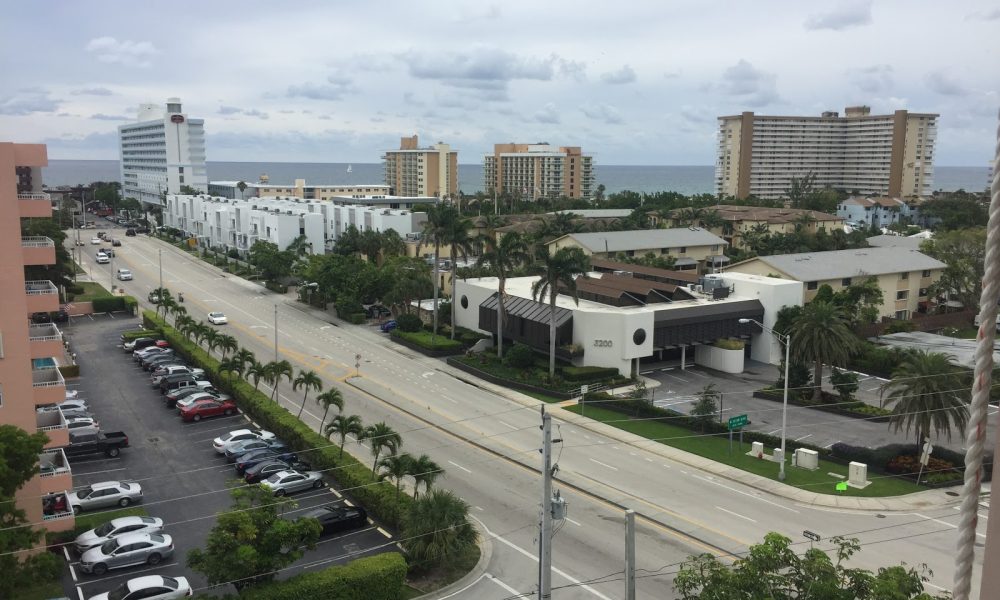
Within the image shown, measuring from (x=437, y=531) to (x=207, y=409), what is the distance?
24255 millimetres

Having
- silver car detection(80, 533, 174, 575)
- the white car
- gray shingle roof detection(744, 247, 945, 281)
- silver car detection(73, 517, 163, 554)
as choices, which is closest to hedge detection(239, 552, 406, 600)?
silver car detection(80, 533, 174, 575)

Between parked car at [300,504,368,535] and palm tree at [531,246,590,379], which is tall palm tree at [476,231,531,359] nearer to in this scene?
palm tree at [531,246,590,379]

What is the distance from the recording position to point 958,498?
35531mm

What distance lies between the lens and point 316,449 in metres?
38.1

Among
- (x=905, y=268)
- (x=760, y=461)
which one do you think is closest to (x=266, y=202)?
(x=905, y=268)

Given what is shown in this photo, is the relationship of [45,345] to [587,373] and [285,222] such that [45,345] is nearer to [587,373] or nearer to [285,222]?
[587,373]

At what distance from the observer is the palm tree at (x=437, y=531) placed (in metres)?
26.9

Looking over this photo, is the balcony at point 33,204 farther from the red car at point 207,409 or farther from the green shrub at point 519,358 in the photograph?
the green shrub at point 519,358

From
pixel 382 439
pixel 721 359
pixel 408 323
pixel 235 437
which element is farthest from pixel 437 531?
pixel 408 323

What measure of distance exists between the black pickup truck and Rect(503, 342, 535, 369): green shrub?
997 inches

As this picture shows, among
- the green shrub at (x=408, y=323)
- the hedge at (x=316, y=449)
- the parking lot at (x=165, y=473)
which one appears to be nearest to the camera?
the parking lot at (x=165, y=473)

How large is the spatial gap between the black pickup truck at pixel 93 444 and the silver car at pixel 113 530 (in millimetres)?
10371

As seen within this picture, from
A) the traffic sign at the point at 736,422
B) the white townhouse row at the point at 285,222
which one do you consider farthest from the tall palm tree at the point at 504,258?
the white townhouse row at the point at 285,222

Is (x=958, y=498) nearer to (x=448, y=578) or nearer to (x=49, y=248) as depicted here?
(x=448, y=578)
